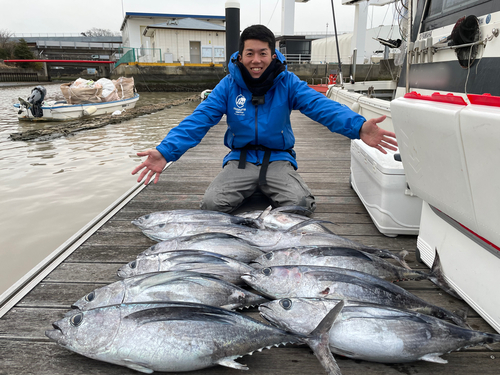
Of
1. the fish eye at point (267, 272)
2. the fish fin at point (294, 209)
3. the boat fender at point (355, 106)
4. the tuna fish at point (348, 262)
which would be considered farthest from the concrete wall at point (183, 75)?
the fish eye at point (267, 272)

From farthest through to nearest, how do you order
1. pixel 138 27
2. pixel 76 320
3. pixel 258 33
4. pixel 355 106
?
pixel 138 27
pixel 355 106
pixel 258 33
pixel 76 320

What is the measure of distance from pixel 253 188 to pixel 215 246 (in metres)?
1.25

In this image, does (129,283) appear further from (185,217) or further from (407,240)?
(407,240)

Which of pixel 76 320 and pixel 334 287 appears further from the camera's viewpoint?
pixel 334 287

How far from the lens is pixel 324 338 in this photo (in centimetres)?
155

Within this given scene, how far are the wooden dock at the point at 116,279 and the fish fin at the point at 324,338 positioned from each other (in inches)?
6.5

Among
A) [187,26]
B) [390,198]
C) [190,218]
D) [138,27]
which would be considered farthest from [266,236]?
[138,27]

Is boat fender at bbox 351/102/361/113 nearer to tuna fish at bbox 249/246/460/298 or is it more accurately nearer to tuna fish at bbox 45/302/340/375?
tuna fish at bbox 249/246/460/298

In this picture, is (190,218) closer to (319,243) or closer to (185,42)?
(319,243)

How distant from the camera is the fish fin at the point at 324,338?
4.93 feet

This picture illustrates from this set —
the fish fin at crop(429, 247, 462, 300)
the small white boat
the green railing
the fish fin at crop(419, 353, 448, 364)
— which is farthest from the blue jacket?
the green railing

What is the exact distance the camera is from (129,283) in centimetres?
198

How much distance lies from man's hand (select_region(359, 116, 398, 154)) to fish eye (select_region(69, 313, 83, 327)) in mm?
2217

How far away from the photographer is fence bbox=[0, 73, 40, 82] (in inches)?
1742
